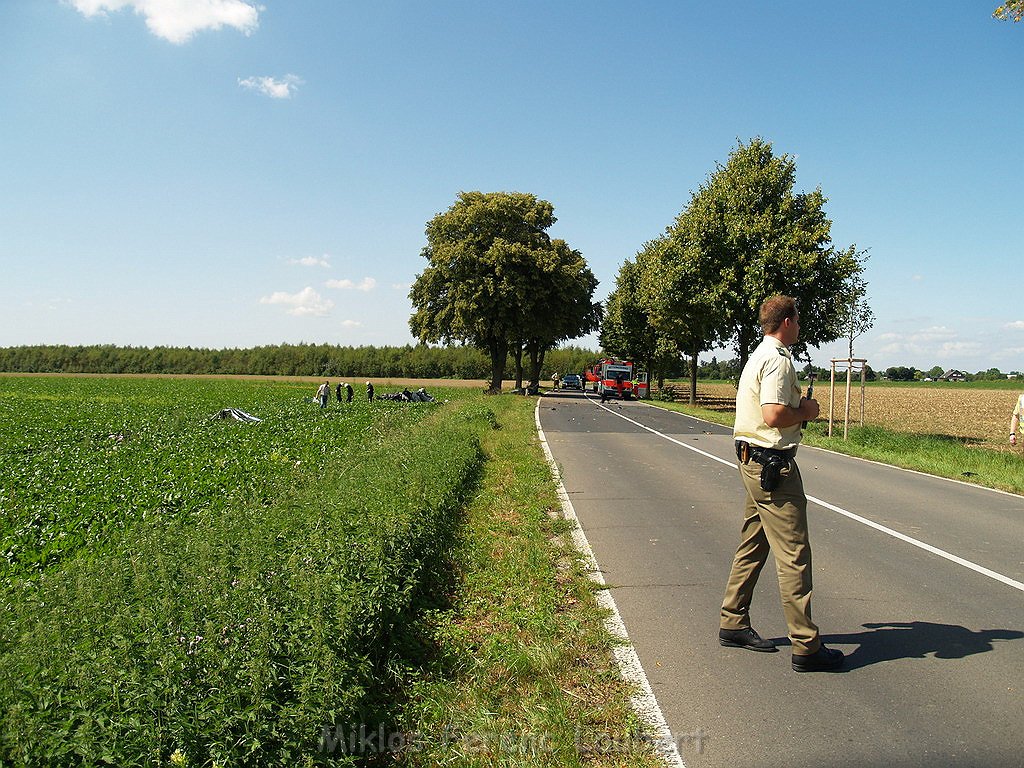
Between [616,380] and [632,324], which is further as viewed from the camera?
[632,324]

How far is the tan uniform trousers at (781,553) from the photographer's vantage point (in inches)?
174

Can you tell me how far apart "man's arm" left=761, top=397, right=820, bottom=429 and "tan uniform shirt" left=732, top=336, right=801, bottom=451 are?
1.1 inches

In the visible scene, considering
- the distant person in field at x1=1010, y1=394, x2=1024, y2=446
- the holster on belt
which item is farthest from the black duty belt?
the distant person in field at x1=1010, y1=394, x2=1024, y2=446

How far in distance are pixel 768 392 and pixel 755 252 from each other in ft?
81.9

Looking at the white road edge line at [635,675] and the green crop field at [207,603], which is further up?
the green crop field at [207,603]

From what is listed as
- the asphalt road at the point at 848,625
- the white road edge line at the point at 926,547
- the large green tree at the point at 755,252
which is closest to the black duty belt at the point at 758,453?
the asphalt road at the point at 848,625

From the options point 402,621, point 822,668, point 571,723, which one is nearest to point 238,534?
point 402,621

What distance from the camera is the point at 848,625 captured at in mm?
5211

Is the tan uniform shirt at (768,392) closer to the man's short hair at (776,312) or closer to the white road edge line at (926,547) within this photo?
the man's short hair at (776,312)

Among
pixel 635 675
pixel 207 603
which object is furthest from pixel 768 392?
pixel 207 603

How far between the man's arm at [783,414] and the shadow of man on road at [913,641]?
1508mm

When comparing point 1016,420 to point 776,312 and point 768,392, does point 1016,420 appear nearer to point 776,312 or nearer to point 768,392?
point 776,312

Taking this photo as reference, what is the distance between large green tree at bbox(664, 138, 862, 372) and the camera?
27.2 meters

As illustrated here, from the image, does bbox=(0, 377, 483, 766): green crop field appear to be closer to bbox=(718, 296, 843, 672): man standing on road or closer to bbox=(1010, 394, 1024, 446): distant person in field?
bbox=(718, 296, 843, 672): man standing on road
